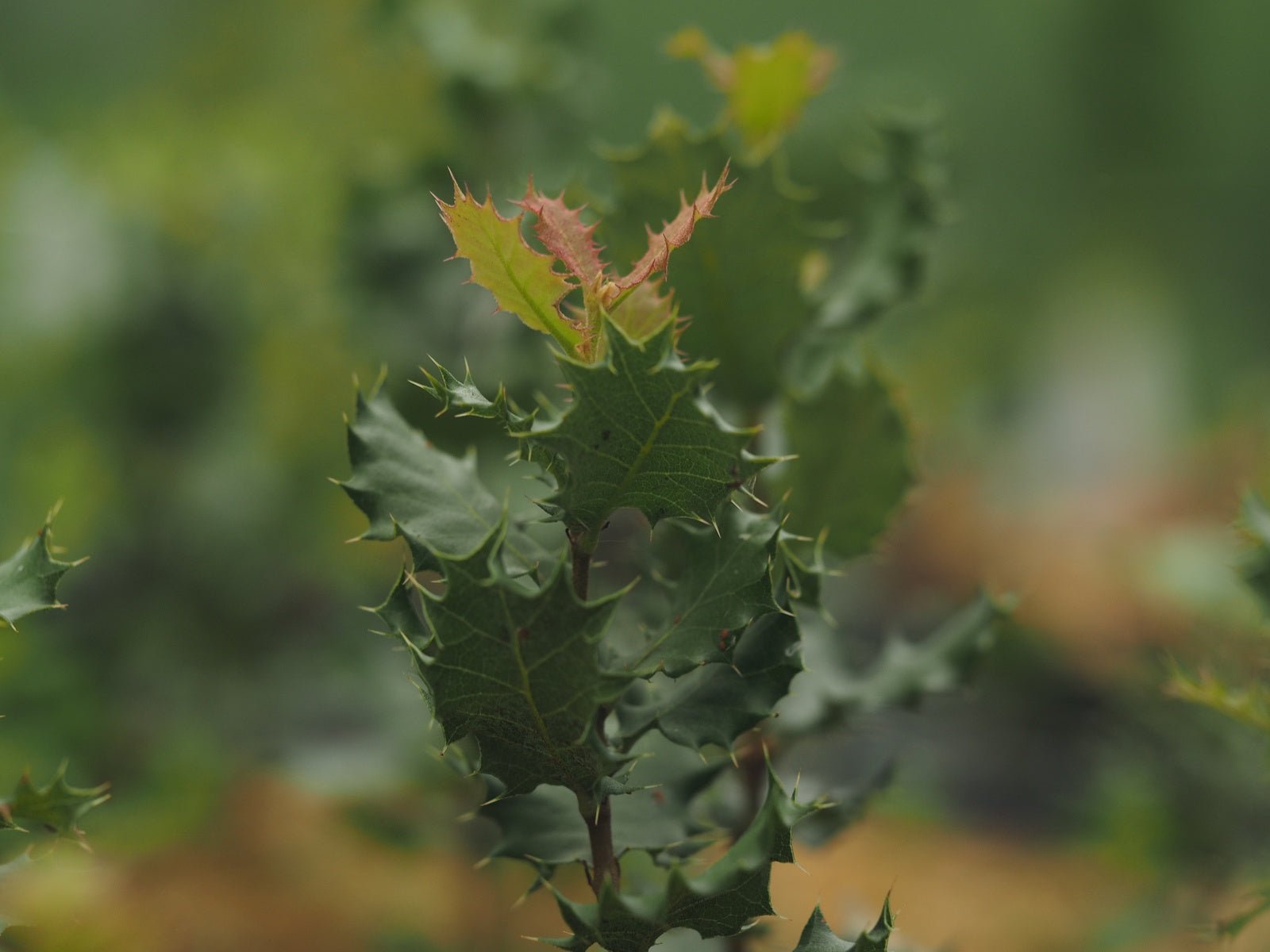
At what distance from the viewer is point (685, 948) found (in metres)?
0.81

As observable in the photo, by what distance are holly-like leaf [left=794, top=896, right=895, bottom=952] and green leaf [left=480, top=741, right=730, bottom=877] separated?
88 mm

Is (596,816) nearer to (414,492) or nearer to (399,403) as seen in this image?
(414,492)

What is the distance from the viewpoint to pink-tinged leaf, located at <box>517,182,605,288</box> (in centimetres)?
55

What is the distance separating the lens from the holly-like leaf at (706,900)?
508 mm

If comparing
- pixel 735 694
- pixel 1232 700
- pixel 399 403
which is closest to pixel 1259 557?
pixel 1232 700

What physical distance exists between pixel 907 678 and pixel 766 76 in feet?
1.46

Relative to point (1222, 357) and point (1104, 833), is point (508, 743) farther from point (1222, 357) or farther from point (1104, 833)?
point (1222, 357)

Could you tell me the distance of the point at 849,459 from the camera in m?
0.81

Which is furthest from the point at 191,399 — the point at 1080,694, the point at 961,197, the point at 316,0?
the point at 961,197

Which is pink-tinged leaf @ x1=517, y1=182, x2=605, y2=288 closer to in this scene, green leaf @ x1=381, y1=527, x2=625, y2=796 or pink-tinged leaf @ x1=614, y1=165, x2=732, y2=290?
pink-tinged leaf @ x1=614, y1=165, x2=732, y2=290

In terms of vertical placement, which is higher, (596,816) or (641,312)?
(641,312)

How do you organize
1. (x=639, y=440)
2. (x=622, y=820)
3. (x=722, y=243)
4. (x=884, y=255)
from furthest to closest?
(x=884, y=255)
(x=722, y=243)
(x=622, y=820)
(x=639, y=440)

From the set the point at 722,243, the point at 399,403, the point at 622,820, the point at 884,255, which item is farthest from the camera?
the point at 399,403

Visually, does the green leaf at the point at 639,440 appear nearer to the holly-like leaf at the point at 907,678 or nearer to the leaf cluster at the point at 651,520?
the leaf cluster at the point at 651,520
